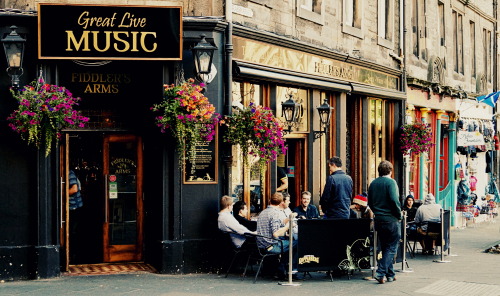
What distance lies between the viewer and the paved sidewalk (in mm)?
11055

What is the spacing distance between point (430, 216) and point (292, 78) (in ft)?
13.0

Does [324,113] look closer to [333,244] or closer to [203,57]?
[203,57]

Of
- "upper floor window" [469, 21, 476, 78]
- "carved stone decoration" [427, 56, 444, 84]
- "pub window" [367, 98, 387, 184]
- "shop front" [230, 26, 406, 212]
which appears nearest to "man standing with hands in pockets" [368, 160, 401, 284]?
"shop front" [230, 26, 406, 212]

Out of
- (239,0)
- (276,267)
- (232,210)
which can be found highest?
(239,0)

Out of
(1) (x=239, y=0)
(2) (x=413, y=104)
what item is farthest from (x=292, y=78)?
(2) (x=413, y=104)

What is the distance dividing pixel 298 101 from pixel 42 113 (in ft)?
19.3

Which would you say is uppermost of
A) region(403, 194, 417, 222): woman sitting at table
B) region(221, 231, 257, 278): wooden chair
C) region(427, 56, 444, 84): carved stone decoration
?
region(427, 56, 444, 84): carved stone decoration

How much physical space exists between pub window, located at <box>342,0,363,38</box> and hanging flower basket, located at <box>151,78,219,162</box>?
6328 millimetres

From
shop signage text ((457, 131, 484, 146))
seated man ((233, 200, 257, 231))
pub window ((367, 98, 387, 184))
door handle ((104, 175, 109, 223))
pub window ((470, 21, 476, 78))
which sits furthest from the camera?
pub window ((470, 21, 476, 78))

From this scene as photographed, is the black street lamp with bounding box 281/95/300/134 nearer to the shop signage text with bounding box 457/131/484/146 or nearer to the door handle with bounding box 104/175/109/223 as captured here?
the door handle with bounding box 104/175/109/223

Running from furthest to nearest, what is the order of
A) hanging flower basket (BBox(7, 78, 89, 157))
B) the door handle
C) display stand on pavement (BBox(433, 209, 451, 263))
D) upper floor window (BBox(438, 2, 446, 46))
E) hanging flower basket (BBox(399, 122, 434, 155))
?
upper floor window (BBox(438, 2, 446, 46))
hanging flower basket (BBox(399, 122, 434, 155))
display stand on pavement (BBox(433, 209, 451, 263))
the door handle
hanging flower basket (BBox(7, 78, 89, 157))

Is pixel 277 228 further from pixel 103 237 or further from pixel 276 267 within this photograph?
pixel 103 237

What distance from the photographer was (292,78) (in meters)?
15.1

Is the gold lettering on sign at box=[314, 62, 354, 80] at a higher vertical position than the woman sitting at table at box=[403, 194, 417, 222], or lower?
higher
